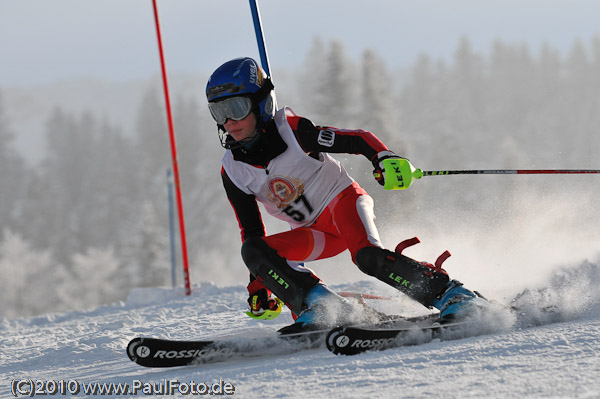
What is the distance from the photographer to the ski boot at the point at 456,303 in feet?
9.32

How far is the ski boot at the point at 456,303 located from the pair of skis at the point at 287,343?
6 centimetres

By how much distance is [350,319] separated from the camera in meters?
3.02

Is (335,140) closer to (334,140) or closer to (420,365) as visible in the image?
(334,140)

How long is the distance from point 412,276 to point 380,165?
0.57 meters

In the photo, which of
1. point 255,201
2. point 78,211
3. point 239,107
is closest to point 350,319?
point 255,201

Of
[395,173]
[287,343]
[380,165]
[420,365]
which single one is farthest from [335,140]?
[420,365]

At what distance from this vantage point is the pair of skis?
8.52 ft

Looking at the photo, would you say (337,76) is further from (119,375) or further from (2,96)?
(2,96)

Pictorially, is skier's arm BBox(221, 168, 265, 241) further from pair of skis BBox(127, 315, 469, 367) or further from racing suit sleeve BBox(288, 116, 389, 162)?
pair of skis BBox(127, 315, 469, 367)

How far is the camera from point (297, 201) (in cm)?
361

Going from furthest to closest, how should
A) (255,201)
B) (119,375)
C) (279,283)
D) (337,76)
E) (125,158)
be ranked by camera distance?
(125,158) → (337,76) → (255,201) → (279,283) → (119,375)

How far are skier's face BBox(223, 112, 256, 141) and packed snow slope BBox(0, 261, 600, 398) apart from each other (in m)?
1.03

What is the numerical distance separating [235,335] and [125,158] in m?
61.6

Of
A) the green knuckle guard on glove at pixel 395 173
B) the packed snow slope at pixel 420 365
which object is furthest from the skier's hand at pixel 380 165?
the packed snow slope at pixel 420 365
